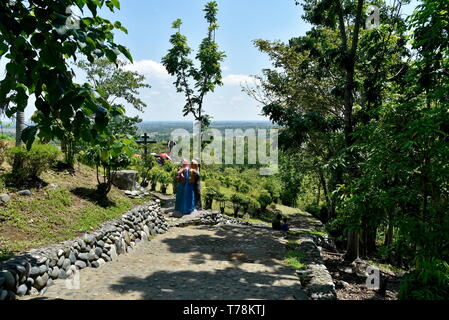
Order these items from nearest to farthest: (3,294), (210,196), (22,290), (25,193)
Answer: (3,294) → (22,290) → (25,193) → (210,196)

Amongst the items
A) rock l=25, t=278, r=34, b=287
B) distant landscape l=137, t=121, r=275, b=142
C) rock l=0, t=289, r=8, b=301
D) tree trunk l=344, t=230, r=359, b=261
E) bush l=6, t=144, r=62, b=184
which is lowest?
tree trunk l=344, t=230, r=359, b=261

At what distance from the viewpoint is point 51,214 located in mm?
7270

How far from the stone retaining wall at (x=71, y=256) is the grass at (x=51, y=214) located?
278 mm

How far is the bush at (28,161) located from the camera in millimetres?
8136

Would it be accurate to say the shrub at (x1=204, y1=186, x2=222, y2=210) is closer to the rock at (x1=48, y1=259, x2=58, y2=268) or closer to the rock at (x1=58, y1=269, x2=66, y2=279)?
the rock at (x1=58, y1=269, x2=66, y2=279)

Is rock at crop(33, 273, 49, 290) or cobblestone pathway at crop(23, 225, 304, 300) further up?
rock at crop(33, 273, 49, 290)

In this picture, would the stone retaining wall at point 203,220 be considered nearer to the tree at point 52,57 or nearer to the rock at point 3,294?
the rock at point 3,294

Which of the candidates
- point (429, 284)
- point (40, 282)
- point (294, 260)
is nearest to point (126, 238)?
point (40, 282)

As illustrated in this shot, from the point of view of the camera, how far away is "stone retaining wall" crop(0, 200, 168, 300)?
4641 mm

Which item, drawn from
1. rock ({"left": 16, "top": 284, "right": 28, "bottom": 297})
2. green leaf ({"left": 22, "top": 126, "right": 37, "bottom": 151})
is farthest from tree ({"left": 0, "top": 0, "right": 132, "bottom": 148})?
rock ({"left": 16, "top": 284, "right": 28, "bottom": 297})

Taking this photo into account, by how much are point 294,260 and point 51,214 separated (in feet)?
19.8

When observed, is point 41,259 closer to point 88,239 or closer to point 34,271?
point 34,271

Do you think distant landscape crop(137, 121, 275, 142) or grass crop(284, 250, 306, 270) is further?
distant landscape crop(137, 121, 275, 142)
